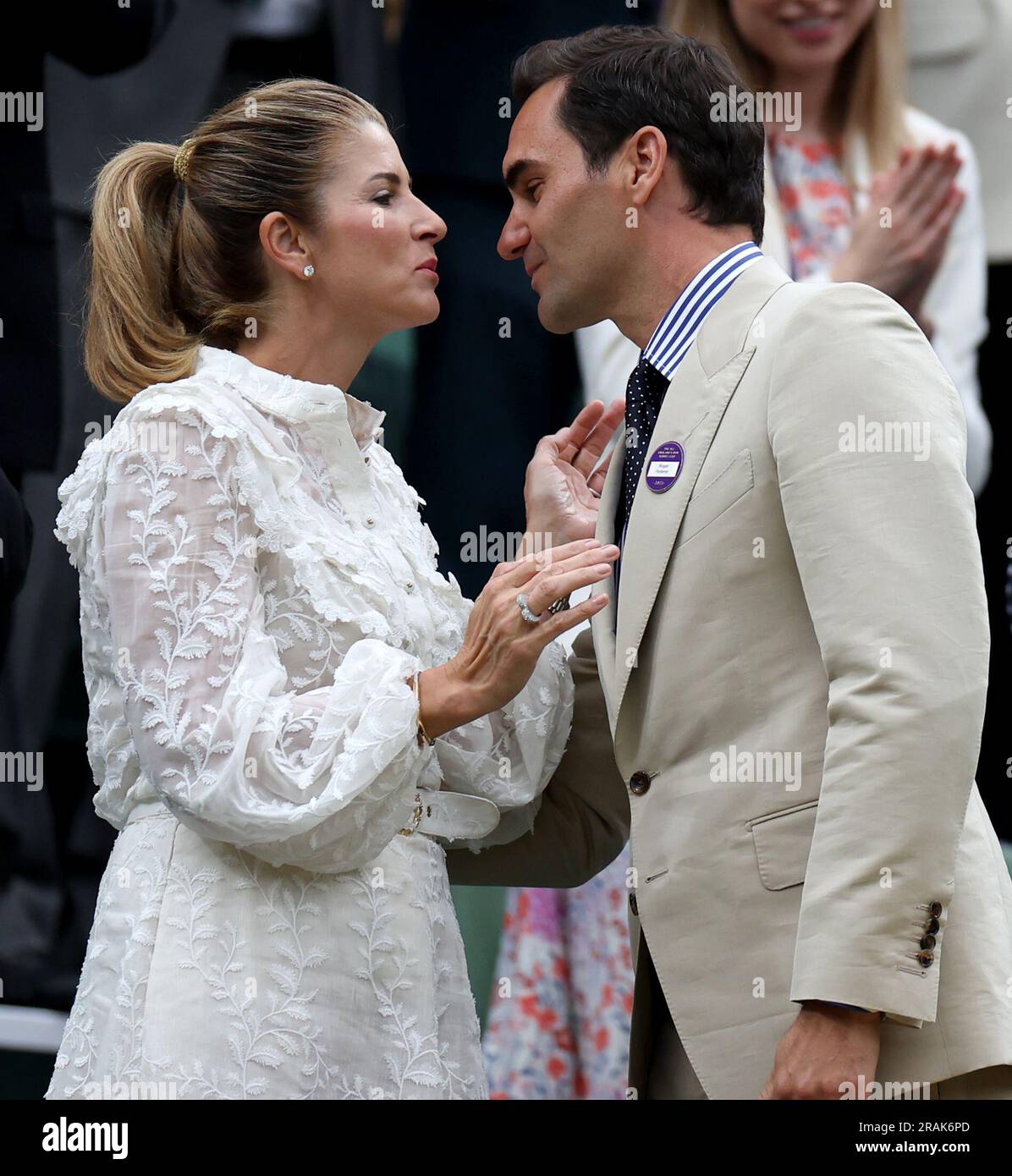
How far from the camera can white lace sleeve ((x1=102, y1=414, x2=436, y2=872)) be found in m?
1.87

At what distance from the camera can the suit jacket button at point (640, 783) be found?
6.71ft

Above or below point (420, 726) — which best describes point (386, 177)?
above

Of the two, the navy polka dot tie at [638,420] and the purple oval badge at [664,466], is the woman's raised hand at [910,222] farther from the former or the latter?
the purple oval badge at [664,466]

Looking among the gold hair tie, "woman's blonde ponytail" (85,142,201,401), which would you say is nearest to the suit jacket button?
"woman's blonde ponytail" (85,142,201,401)

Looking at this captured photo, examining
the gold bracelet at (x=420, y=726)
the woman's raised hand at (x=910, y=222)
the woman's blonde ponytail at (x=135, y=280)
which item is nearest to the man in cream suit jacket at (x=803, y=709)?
the gold bracelet at (x=420, y=726)

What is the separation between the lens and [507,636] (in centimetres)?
195

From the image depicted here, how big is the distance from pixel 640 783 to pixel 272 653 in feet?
1.64

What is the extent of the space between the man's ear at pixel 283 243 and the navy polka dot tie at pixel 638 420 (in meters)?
0.51

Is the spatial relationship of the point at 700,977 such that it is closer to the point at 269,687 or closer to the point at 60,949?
the point at 269,687

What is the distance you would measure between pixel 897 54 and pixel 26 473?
2282 millimetres

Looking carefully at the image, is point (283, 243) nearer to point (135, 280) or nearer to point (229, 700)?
point (135, 280)

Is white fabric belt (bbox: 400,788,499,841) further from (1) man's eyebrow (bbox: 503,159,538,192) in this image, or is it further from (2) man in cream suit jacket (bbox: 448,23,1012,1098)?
(1) man's eyebrow (bbox: 503,159,538,192)

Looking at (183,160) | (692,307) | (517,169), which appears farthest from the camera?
(517,169)

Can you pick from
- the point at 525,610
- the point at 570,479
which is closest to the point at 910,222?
the point at 570,479
